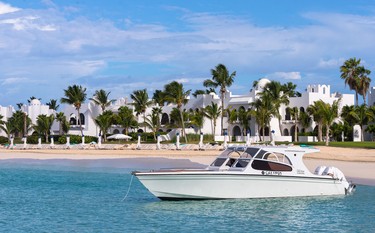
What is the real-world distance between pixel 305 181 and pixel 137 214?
272 inches

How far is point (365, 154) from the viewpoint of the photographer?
147ft

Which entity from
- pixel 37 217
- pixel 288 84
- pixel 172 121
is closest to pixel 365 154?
pixel 37 217

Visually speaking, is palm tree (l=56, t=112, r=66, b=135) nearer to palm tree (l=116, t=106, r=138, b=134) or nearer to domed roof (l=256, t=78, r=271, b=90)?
palm tree (l=116, t=106, r=138, b=134)

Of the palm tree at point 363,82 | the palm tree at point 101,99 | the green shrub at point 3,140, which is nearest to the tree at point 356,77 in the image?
the palm tree at point 363,82

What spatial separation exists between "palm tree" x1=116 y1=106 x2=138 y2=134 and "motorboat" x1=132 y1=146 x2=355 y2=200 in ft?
184

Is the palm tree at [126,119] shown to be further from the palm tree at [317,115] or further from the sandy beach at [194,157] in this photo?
Result: the palm tree at [317,115]

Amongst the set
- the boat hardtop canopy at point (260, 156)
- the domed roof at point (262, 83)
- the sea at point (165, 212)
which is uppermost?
the domed roof at point (262, 83)

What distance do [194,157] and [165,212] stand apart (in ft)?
92.4

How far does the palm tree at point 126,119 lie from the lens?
260 feet

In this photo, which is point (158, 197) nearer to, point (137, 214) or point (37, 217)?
point (137, 214)

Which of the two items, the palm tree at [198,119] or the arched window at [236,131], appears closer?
the palm tree at [198,119]

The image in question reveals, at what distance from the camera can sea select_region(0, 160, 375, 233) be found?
62.6 ft

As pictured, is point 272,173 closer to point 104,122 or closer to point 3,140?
point 104,122

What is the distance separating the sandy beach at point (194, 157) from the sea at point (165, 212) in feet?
22.3
